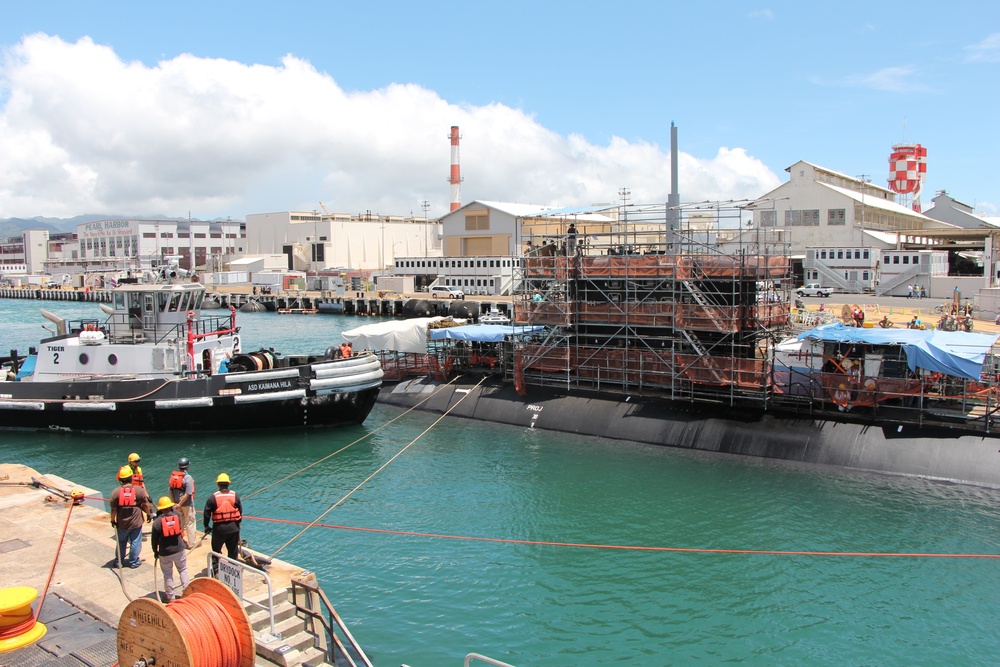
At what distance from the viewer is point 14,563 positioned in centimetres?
1225

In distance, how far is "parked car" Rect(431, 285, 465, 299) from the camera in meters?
75.8

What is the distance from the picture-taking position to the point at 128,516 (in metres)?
11.7

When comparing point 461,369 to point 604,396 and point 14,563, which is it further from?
point 14,563

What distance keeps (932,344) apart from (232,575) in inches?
756

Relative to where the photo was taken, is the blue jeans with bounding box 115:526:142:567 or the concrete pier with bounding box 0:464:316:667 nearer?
the concrete pier with bounding box 0:464:316:667

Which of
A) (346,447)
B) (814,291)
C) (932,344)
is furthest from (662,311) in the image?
(814,291)

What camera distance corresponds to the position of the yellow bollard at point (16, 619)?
850cm

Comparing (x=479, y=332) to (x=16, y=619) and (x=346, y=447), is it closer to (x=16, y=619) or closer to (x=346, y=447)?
(x=346, y=447)

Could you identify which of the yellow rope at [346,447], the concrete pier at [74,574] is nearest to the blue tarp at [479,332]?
the yellow rope at [346,447]

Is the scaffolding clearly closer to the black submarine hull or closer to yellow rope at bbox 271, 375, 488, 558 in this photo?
the black submarine hull

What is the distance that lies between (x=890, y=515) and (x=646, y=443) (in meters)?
7.71

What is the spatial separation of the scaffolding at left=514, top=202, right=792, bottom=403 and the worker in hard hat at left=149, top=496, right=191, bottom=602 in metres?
16.8

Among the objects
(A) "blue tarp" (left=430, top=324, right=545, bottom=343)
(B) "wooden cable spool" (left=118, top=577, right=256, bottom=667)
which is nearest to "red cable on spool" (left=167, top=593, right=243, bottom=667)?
(B) "wooden cable spool" (left=118, top=577, right=256, bottom=667)

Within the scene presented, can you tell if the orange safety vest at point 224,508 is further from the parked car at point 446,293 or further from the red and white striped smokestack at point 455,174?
the red and white striped smokestack at point 455,174
